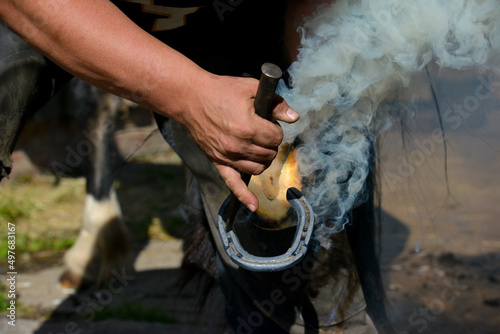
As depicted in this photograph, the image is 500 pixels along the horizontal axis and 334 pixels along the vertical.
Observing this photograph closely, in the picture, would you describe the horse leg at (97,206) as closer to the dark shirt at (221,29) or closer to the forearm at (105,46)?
the dark shirt at (221,29)

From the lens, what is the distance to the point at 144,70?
3.10 ft

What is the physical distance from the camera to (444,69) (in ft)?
4.00

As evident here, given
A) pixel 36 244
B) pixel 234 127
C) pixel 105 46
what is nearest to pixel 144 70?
pixel 105 46

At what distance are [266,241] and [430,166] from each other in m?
0.50

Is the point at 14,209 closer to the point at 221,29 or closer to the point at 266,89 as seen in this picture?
the point at 221,29

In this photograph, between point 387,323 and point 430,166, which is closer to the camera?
point 430,166

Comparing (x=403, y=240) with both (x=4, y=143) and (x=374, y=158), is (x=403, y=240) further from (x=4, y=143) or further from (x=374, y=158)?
(x=4, y=143)

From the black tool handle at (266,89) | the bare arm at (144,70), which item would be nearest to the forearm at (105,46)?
the bare arm at (144,70)

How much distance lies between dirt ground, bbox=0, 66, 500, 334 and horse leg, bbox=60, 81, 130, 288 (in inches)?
5.5

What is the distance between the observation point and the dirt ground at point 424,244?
1363mm

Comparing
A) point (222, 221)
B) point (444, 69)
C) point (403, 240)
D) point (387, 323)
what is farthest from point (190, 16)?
point (403, 240)

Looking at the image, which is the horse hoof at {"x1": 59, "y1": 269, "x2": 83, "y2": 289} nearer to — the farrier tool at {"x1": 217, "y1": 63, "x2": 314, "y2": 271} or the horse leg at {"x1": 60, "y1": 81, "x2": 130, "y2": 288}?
the horse leg at {"x1": 60, "y1": 81, "x2": 130, "y2": 288}

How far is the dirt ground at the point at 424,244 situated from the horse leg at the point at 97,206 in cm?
14

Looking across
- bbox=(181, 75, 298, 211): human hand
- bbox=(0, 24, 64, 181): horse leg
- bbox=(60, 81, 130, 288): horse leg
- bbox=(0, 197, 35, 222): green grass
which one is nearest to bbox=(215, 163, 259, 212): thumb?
bbox=(181, 75, 298, 211): human hand
